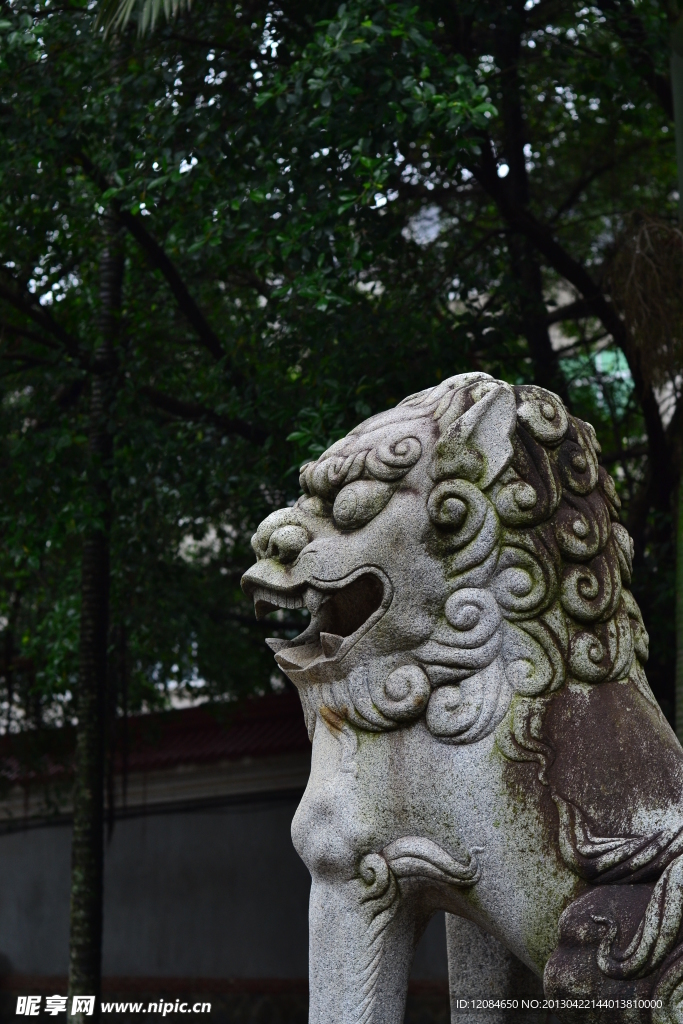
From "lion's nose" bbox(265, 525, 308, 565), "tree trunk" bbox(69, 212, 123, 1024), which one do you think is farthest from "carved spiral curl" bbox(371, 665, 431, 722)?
"tree trunk" bbox(69, 212, 123, 1024)

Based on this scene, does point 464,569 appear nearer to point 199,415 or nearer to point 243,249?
point 243,249

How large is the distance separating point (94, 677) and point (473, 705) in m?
Result: 4.11

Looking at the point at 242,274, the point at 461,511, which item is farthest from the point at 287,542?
the point at 242,274

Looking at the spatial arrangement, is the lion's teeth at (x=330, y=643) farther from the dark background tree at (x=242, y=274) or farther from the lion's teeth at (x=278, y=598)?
the dark background tree at (x=242, y=274)

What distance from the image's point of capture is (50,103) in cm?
546

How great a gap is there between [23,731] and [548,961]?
6.51m

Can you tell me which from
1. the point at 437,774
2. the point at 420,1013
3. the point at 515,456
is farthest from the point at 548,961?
the point at 420,1013

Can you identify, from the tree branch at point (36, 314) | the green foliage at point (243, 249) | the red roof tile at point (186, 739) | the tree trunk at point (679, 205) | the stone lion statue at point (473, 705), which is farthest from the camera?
the red roof tile at point (186, 739)

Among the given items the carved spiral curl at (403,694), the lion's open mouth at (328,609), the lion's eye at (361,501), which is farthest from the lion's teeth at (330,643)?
the lion's eye at (361,501)

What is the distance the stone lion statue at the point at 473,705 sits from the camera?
2.33m

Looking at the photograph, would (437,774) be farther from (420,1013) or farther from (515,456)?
(420,1013)

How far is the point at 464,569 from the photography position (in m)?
2.48

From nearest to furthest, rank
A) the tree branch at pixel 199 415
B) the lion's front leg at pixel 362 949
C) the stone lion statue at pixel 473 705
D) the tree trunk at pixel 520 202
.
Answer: the stone lion statue at pixel 473 705
the lion's front leg at pixel 362 949
the tree trunk at pixel 520 202
the tree branch at pixel 199 415

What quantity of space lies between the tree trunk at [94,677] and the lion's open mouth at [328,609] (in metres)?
3.13
